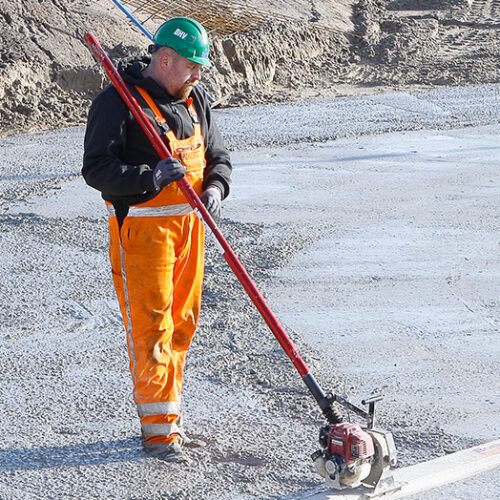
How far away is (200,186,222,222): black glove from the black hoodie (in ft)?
0.82

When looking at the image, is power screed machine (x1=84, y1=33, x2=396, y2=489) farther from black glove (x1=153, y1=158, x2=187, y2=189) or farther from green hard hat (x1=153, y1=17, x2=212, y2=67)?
green hard hat (x1=153, y1=17, x2=212, y2=67)

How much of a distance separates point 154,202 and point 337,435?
1272 mm

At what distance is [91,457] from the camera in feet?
12.8

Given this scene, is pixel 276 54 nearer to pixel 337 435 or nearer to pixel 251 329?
pixel 251 329

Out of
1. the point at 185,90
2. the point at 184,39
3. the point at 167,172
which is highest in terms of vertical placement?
the point at 184,39

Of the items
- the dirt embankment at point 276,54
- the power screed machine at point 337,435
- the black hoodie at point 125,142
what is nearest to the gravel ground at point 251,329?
the power screed machine at point 337,435

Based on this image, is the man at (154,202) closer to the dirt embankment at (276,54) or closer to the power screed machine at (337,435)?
the power screed machine at (337,435)

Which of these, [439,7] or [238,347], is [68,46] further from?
[439,7]

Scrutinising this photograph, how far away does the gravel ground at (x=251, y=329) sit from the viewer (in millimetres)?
3881

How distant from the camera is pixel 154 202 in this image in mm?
3779

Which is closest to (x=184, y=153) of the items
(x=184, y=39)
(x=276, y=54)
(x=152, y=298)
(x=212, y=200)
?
(x=212, y=200)

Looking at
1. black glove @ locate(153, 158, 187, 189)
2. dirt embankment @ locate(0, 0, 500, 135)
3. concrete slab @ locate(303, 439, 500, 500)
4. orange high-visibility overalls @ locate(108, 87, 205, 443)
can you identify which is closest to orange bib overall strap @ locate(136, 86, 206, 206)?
orange high-visibility overalls @ locate(108, 87, 205, 443)

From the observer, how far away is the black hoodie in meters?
3.64

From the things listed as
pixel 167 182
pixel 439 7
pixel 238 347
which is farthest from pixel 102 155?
pixel 439 7
